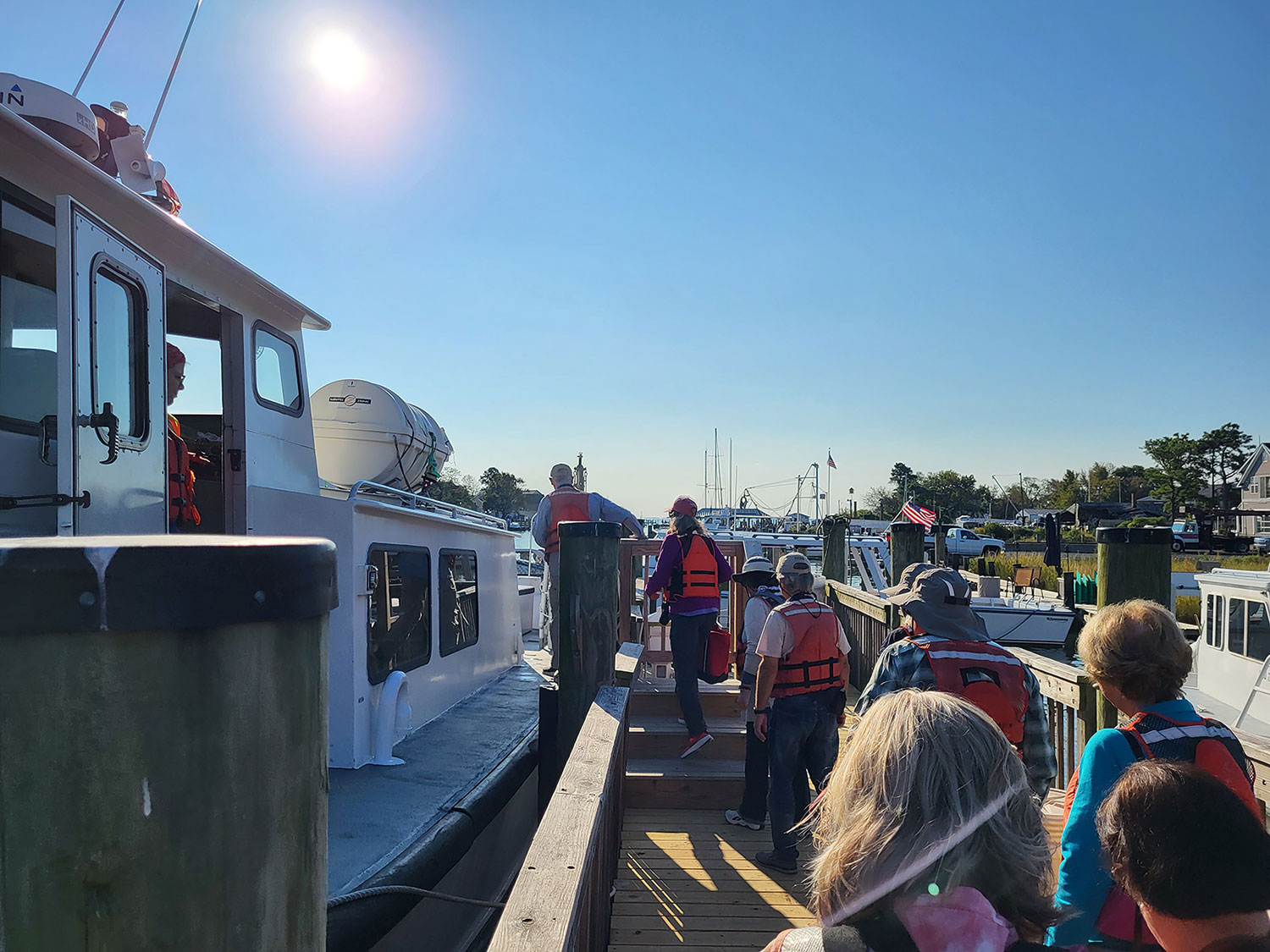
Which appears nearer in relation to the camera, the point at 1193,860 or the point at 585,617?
the point at 1193,860

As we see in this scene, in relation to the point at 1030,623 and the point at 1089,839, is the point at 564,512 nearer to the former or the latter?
the point at 1089,839

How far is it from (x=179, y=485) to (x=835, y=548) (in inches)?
334

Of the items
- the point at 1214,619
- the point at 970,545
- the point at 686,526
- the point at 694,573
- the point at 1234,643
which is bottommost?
the point at 970,545

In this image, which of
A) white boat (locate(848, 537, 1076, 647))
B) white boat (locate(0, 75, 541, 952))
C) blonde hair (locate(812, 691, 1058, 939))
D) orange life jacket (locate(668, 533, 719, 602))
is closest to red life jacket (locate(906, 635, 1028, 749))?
blonde hair (locate(812, 691, 1058, 939))

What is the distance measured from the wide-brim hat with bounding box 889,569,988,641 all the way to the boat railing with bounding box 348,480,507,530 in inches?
125

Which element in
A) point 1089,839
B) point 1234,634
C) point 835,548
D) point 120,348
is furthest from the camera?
point 1234,634

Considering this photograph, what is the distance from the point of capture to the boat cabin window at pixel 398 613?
5.45 m

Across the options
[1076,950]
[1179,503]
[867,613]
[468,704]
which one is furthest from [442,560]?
[1179,503]

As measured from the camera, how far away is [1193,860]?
1.54m

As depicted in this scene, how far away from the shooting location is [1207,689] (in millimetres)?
15125

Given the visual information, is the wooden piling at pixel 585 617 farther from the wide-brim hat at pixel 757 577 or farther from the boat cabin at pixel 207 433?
the wide-brim hat at pixel 757 577

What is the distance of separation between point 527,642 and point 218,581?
12.5 metres

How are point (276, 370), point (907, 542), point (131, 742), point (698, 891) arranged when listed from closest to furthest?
point (131, 742), point (698, 891), point (276, 370), point (907, 542)

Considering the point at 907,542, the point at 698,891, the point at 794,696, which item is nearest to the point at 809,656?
the point at 794,696
